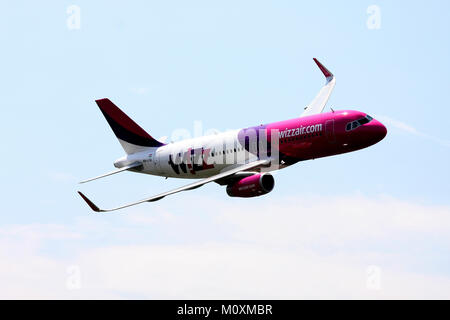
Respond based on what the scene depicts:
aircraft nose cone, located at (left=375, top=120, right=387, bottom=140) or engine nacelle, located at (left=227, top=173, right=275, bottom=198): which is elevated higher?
aircraft nose cone, located at (left=375, top=120, right=387, bottom=140)

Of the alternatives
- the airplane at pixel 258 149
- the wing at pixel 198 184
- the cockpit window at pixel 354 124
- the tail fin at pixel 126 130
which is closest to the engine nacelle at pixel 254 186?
the airplane at pixel 258 149

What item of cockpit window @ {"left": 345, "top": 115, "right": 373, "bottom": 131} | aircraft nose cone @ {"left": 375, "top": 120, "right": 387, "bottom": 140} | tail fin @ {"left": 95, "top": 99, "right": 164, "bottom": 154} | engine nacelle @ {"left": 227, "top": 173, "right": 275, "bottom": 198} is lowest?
engine nacelle @ {"left": 227, "top": 173, "right": 275, "bottom": 198}

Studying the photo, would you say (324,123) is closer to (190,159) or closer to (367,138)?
(367,138)

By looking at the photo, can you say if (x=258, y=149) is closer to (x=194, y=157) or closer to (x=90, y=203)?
(x=194, y=157)

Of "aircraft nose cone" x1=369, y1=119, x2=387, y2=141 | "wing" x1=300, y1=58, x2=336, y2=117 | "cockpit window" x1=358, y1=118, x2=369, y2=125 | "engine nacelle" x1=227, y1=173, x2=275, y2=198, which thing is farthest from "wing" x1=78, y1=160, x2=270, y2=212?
"wing" x1=300, y1=58, x2=336, y2=117

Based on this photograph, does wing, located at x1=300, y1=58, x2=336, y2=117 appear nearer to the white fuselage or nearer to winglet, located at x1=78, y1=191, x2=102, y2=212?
the white fuselage

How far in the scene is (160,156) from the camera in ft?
232

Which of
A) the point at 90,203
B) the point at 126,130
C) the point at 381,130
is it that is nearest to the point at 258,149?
the point at 381,130

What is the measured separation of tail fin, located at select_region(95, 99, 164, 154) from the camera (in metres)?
72.7

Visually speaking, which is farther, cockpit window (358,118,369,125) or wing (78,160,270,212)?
cockpit window (358,118,369,125)

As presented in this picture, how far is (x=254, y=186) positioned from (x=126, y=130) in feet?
57.7

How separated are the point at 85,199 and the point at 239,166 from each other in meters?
13.0

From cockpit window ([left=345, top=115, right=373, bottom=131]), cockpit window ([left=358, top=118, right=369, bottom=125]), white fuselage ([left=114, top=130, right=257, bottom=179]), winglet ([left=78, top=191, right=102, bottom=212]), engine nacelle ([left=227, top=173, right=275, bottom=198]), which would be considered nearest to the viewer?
winglet ([left=78, top=191, right=102, bottom=212])

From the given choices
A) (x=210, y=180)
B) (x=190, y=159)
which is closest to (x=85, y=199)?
(x=210, y=180)
